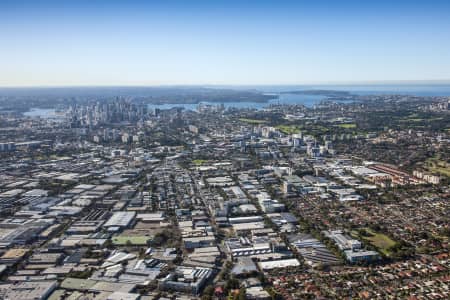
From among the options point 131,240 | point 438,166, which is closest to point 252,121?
point 438,166

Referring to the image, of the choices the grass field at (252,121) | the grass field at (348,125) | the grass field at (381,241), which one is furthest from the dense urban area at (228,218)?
the grass field at (252,121)

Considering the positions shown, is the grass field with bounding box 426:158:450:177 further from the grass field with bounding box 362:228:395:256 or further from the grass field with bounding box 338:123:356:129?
the grass field with bounding box 338:123:356:129

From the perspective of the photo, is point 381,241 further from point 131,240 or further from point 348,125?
point 348,125

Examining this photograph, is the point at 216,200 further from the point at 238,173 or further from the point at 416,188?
the point at 416,188

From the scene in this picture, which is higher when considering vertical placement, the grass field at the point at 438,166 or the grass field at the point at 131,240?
the grass field at the point at 438,166

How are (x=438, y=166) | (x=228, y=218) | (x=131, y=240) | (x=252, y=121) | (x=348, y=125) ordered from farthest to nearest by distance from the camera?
1. (x=252, y=121)
2. (x=348, y=125)
3. (x=438, y=166)
4. (x=228, y=218)
5. (x=131, y=240)

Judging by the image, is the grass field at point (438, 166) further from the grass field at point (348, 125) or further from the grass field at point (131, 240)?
the grass field at point (131, 240)
